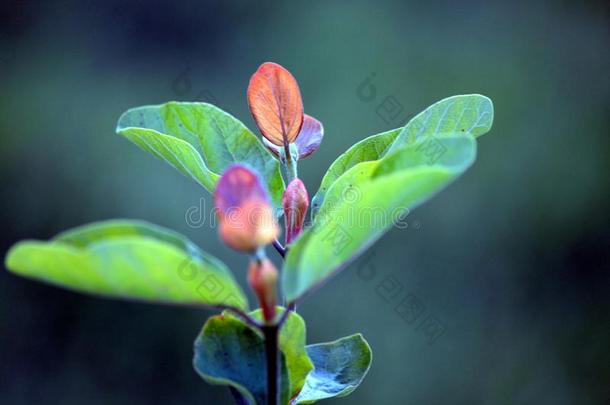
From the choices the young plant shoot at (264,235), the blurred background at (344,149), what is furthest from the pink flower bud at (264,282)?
the blurred background at (344,149)

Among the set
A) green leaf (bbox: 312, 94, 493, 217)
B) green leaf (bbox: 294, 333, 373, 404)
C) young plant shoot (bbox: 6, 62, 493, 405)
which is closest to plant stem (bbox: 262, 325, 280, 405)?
young plant shoot (bbox: 6, 62, 493, 405)

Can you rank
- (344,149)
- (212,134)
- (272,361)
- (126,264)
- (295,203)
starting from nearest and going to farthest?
(126,264)
(272,361)
(295,203)
(212,134)
(344,149)

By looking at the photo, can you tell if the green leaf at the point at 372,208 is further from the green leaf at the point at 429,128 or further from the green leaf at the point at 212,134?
the green leaf at the point at 212,134

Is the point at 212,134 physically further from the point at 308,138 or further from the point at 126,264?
the point at 126,264

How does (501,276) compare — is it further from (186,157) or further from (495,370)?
(186,157)

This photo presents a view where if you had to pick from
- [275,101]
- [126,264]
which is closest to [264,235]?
[126,264]

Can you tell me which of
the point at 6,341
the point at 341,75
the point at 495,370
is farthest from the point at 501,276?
the point at 6,341
